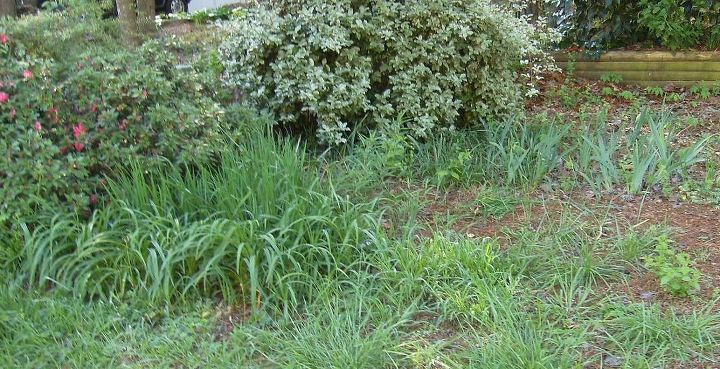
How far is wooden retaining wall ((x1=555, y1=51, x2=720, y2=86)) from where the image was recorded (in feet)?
21.9

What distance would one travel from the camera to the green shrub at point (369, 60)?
4.68m

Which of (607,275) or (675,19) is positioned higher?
(675,19)

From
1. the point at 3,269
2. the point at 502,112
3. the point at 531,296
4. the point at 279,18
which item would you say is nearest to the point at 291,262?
the point at 531,296

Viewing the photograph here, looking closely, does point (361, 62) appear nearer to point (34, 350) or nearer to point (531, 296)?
point (531, 296)

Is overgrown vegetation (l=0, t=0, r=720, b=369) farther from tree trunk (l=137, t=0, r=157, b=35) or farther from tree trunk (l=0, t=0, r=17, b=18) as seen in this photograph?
tree trunk (l=0, t=0, r=17, b=18)

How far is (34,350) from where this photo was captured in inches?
121

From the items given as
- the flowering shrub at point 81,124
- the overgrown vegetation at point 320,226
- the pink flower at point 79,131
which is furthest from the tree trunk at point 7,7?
the pink flower at point 79,131

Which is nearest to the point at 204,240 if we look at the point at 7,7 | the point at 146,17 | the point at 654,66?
the point at 146,17

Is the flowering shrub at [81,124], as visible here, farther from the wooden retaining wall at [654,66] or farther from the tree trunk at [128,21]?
the wooden retaining wall at [654,66]

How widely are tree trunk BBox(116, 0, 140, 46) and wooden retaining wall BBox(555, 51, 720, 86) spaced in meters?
4.12

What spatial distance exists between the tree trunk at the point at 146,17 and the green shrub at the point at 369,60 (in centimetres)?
159

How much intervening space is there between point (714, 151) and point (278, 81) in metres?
3.05

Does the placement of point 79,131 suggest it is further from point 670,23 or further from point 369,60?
point 670,23

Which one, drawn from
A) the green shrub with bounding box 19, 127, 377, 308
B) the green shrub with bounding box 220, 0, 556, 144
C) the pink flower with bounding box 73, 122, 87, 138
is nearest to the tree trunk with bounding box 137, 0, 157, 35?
the green shrub with bounding box 220, 0, 556, 144
